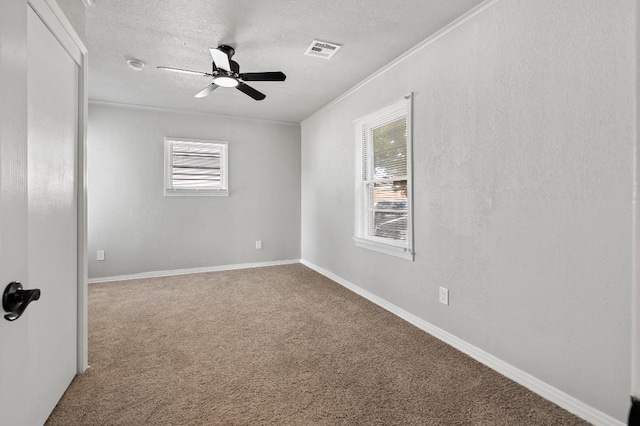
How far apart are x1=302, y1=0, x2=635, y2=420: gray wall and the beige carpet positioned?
1.07 ft

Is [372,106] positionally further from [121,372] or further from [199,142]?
[121,372]

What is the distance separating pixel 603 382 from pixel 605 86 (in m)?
1.49

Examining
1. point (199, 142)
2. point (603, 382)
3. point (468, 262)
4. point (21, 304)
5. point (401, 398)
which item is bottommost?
point (401, 398)

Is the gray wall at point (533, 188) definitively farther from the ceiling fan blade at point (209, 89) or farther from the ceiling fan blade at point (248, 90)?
the ceiling fan blade at point (209, 89)

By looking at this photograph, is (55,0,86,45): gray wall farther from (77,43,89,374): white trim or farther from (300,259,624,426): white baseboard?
(300,259,624,426): white baseboard

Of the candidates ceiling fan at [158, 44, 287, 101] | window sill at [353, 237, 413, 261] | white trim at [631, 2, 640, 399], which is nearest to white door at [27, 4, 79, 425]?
ceiling fan at [158, 44, 287, 101]

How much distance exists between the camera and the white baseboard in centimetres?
164

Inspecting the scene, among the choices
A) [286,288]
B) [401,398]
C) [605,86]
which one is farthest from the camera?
[286,288]

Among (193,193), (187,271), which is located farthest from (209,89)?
(187,271)

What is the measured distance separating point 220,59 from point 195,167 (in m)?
2.73

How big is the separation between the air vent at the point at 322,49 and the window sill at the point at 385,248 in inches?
76.4

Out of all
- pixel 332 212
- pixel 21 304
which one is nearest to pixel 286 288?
pixel 332 212

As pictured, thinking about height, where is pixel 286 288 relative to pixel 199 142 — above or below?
below

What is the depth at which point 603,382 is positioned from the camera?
161cm
